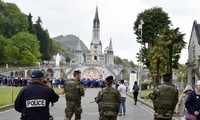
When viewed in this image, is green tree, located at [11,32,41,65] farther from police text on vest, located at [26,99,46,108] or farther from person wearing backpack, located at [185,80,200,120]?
police text on vest, located at [26,99,46,108]

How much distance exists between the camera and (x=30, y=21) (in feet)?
452

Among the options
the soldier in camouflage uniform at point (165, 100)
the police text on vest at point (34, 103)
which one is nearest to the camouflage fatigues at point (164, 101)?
the soldier in camouflage uniform at point (165, 100)

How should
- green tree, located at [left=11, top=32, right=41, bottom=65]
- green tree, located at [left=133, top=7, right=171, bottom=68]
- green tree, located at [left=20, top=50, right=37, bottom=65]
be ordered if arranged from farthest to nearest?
1. green tree, located at [left=11, top=32, right=41, bottom=65]
2. green tree, located at [left=20, top=50, right=37, bottom=65]
3. green tree, located at [left=133, top=7, right=171, bottom=68]

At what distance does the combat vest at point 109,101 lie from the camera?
11.8m

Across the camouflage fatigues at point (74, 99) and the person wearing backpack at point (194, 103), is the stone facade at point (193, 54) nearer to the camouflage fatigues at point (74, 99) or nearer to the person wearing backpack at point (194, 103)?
the camouflage fatigues at point (74, 99)

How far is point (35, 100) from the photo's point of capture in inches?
327

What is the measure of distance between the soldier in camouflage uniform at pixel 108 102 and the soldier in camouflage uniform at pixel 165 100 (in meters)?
1.09

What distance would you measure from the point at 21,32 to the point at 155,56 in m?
76.6

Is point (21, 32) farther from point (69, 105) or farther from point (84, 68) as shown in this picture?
point (69, 105)

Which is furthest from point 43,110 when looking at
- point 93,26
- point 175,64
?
point 93,26

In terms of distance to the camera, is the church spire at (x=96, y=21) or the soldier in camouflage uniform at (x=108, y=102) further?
the church spire at (x=96, y=21)

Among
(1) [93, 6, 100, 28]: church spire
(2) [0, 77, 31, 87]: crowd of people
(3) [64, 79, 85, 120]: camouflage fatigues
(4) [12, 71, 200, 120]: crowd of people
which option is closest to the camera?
(4) [12, 71, 200, 120]: crowd of people

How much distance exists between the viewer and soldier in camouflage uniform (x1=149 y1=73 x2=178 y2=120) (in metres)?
11.8

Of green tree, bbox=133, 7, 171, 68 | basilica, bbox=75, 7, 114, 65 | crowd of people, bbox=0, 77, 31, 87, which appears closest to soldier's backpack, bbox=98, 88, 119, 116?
crowd of people, bbox=0, 77, 31, 87
